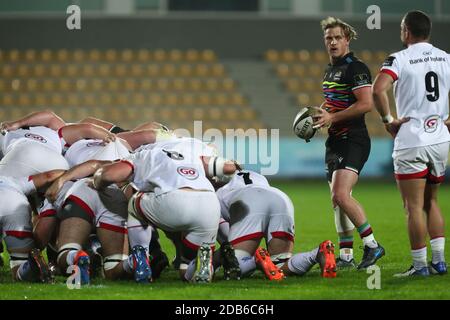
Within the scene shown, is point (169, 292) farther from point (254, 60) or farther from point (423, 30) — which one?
point (254, 60)

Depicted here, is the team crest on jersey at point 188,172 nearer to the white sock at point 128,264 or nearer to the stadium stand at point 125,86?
the white sock at point 128,264

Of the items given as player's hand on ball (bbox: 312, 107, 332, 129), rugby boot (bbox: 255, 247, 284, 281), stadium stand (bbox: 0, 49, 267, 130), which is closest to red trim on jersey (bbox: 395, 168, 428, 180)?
player's hand on ball (bbox: 312, 107, 332, 129)

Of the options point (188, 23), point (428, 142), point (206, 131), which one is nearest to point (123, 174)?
point (428, 142)

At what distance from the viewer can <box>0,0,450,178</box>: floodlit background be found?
22.4 m

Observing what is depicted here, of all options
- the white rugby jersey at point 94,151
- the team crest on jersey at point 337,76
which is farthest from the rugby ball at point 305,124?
the white rugby jersey at point 94,151

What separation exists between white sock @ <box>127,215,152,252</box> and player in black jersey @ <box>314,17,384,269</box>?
1943 mm

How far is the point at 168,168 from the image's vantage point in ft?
22.7

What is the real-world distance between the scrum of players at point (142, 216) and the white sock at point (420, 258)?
0.70 m

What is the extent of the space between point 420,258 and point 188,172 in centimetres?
209

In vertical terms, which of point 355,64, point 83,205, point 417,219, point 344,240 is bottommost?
point 344,240

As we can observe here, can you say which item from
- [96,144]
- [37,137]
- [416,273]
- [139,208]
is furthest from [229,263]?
[37,137]

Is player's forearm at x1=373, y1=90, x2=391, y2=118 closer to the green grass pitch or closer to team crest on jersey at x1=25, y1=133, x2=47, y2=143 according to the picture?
the green grass pitch

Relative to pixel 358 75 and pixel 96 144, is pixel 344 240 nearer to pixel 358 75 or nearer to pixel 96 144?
pixel 358 75

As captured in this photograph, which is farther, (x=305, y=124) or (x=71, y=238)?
(x=305, y=124)
